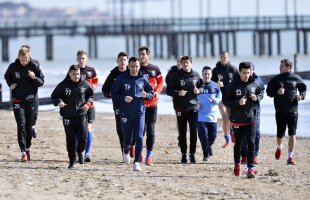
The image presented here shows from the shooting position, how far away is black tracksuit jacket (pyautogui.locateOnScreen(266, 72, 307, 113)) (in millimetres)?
10008

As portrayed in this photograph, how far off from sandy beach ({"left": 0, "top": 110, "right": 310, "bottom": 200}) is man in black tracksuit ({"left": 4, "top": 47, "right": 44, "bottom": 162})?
636mm

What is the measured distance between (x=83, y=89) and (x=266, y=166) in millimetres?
2730

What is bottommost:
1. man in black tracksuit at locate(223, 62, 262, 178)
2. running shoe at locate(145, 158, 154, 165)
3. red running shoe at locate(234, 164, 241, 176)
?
running shoe at locate(145, 158, 154, 165)

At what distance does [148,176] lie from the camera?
29.6 ft

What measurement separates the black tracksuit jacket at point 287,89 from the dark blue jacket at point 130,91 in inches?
70.8

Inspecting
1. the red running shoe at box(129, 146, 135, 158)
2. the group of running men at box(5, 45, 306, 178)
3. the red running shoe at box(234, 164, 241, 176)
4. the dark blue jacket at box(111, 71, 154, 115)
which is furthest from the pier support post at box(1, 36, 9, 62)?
the red running shoe at box(234, 164, 241, 176)

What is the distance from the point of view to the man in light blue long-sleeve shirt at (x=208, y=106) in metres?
10.8

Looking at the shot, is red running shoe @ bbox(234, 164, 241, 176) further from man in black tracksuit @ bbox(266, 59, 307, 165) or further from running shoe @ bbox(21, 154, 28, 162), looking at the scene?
running shoe @ bbox(21, 154, 28, 162)

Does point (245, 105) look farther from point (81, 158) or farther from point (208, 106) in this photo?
point (81, 158)

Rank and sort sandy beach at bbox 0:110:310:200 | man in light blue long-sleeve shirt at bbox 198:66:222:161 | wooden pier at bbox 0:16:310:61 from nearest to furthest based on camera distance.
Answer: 1. sandy beach at bbox 0:110:310:200
2. man in light blue long-sleeve shirt at bbox 198:66:222:161
3. wooden pier at bbox 0:16:310:61

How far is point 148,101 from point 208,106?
4.44 ft

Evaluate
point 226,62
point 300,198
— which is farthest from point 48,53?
point 300,198

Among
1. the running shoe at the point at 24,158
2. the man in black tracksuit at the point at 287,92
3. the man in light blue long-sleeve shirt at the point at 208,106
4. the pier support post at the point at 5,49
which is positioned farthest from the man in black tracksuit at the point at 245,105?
the pier support post at the point at 5,49

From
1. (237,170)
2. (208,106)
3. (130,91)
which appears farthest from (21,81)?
(237,170)
